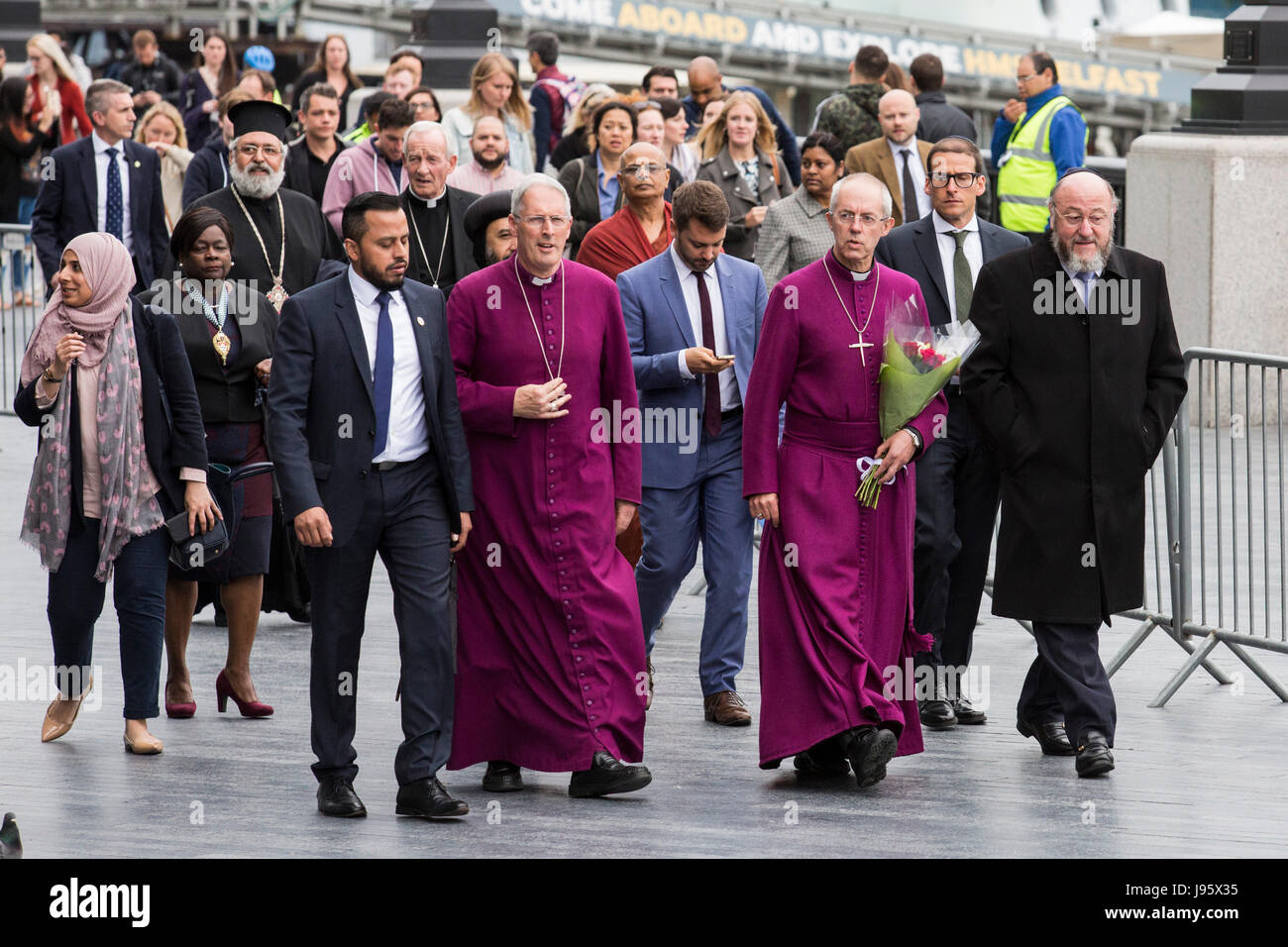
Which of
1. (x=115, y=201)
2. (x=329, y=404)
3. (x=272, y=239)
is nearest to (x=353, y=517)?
(x=329, y=404)

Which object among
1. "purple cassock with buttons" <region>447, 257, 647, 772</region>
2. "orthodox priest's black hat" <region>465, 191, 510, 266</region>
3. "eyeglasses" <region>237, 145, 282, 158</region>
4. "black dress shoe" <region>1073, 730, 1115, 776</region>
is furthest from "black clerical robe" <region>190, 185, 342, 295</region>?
"black dress shoe" <region>1073, 730, 1115, 776</region>

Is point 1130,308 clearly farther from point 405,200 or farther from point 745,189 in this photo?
point 745,189

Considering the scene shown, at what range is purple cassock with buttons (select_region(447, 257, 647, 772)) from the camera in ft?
23.5

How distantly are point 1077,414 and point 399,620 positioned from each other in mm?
2346

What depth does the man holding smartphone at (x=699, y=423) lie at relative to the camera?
8.23 meters

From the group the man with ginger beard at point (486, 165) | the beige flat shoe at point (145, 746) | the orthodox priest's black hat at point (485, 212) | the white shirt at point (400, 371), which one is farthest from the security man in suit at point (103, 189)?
the white shirt at point (400, 371)

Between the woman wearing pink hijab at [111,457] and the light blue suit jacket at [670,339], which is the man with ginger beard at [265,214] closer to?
the woman wearing pink hijab at [111,457]

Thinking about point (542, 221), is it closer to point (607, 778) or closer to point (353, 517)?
point (353, 517)

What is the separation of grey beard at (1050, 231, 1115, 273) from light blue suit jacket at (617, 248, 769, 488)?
129 centimetres

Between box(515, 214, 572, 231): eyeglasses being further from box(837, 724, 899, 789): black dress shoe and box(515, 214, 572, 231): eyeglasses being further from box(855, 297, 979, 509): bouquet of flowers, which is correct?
box(837, 724, 899, 789): black dress shoe

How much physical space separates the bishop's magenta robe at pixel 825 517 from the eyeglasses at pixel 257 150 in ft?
9.39

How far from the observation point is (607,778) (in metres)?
7.05

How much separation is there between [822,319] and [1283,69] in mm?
7997
